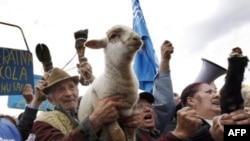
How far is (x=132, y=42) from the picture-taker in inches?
94.1

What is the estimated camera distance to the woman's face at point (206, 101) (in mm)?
3982

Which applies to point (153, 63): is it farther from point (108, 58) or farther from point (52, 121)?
point (108, 58)

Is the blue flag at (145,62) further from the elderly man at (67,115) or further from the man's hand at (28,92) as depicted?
the elderly man at (67,115)

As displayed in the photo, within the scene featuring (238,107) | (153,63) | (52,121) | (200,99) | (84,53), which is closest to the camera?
(238,107)

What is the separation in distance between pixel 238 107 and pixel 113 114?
75cm

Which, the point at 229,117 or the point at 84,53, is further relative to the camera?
the point at 84,53

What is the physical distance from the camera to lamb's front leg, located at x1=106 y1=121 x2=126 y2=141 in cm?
238

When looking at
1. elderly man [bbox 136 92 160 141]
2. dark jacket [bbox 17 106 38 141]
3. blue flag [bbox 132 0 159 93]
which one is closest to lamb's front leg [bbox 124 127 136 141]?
elderly man [bbox 136 92 160 141]

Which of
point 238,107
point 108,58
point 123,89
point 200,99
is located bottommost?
point 200,99

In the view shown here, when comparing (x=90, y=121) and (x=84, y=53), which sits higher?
(x=84, y=53)

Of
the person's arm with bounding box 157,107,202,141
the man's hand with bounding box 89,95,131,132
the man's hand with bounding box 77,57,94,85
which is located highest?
the man's hand with bounding box 77,57,94,85

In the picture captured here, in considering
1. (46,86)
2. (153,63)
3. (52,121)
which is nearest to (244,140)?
(52,121)

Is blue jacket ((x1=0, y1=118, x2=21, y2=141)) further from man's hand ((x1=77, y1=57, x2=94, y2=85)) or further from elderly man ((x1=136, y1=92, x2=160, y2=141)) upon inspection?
elderly man ((x1=136, y1=92, x2=160, y2=141))

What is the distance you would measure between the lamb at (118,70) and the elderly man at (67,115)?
0.16 ft
